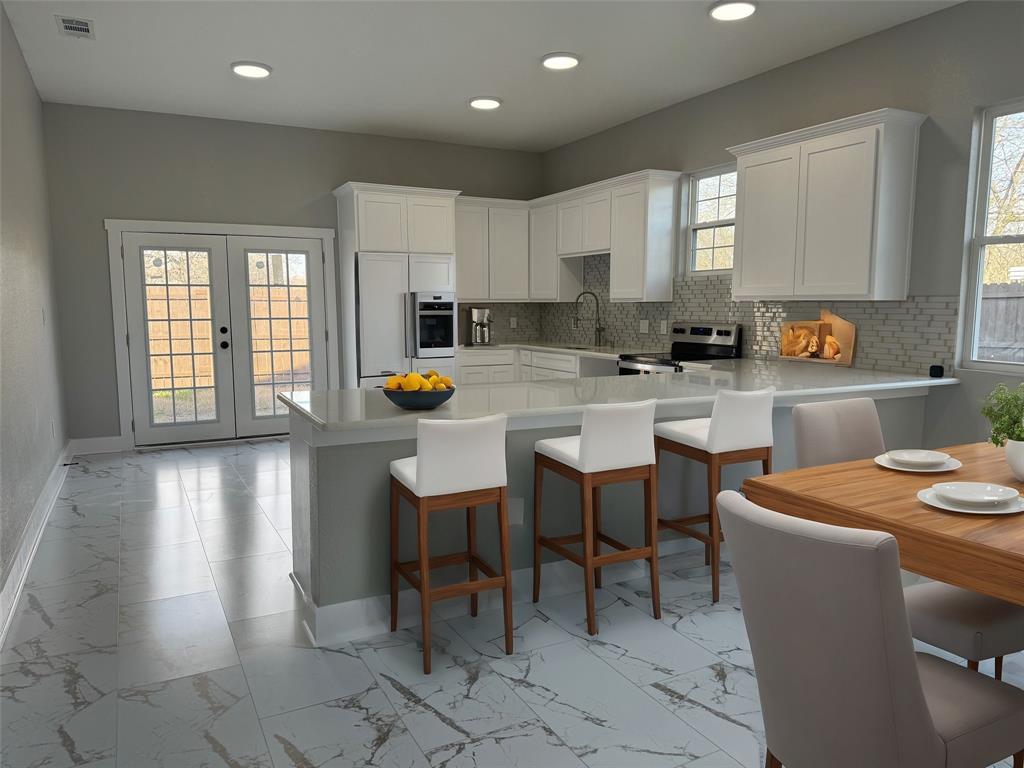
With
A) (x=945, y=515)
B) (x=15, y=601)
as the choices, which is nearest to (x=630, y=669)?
(x=945, y=515)

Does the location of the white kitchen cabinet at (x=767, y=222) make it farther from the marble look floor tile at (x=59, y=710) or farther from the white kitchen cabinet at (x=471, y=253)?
the marble look floor tile at (x=59, y=710)

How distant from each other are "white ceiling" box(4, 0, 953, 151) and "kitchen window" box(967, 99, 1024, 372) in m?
0.80

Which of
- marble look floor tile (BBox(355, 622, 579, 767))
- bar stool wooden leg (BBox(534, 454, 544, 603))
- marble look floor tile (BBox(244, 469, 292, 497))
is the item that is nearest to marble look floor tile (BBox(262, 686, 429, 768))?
marble look floor tile (BBox(355, 622, 579, 767))

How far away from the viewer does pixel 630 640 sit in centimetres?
279

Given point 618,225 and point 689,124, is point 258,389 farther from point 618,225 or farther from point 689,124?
point 689,124

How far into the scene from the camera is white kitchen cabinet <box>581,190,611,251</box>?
20.1ft

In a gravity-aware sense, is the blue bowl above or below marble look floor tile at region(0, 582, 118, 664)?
above

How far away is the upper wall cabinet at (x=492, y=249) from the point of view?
704 cm

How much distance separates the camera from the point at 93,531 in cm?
409

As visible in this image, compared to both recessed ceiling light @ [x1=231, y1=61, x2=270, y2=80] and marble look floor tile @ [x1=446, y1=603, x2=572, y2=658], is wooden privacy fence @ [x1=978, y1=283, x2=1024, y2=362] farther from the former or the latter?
recessed ceiling light @ [x1=231, y1=61, x2=270, y2=80]

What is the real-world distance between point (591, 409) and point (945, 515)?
51.6 inches

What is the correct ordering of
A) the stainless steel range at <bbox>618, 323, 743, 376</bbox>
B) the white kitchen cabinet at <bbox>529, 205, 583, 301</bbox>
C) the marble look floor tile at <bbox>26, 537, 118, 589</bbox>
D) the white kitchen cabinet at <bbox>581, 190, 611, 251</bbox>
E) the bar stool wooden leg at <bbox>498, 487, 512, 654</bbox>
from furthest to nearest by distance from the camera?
the white kitchen cabinet at <bbox>529, 205, 583, 301</bbox>, the white kitchen cabinet at <bbox>581, 190, 611, 251</bbox>, the stainless steel range at <bbox>618, 323, 743, 376</bbox>, the marble look floor tile at <bbox>26, 537, 118, 589</bbox>, the bar stool wooden leg at <bbox>498, 487, 512, 654</bbox>

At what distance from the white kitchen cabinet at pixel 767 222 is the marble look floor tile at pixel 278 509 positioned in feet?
10.9

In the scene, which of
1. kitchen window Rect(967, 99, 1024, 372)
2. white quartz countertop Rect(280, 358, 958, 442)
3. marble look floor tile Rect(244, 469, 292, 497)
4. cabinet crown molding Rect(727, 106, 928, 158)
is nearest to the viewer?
white quartz countertop Rect(280, 358, 958, 442)
